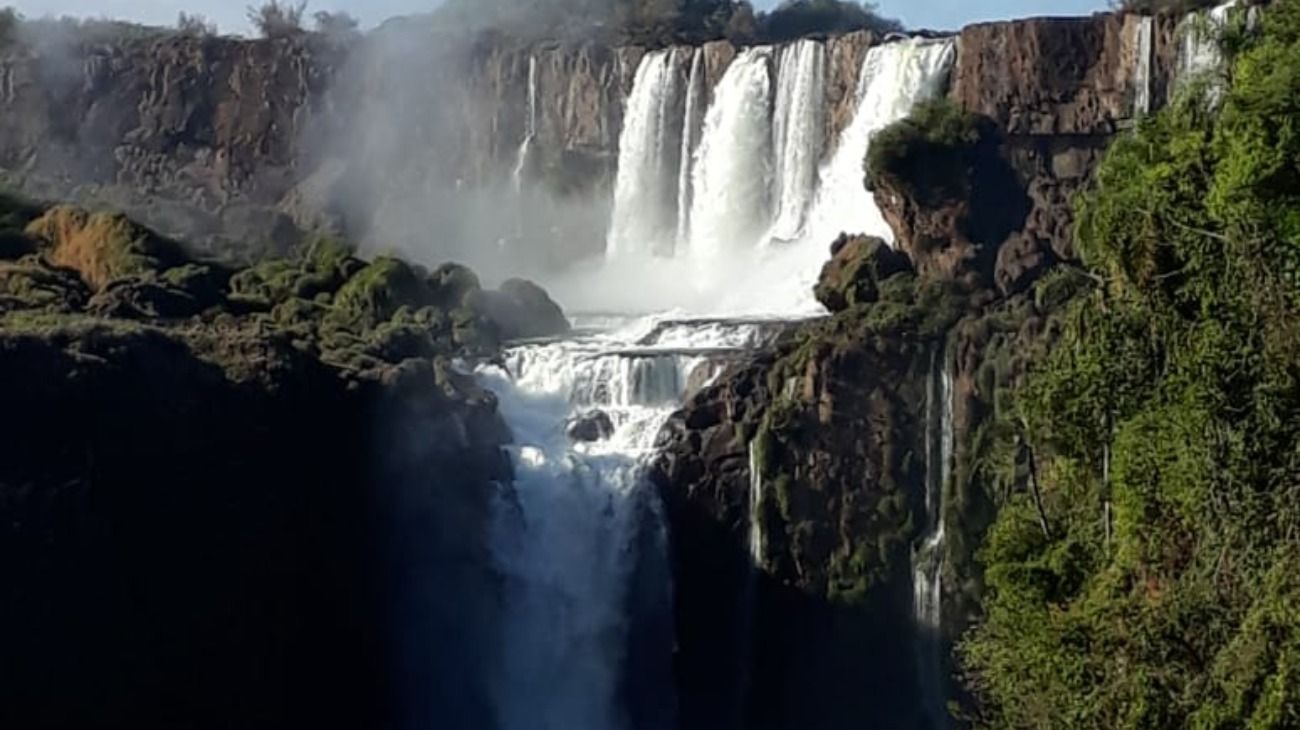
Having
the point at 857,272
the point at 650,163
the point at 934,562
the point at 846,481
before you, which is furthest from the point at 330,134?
the point at 934,562

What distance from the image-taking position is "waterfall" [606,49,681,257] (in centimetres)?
6806

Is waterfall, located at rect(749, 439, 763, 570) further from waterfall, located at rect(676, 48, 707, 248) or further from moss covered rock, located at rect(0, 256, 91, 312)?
waterfall, located at rect(676, 48, 707, 248)

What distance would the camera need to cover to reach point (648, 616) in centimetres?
4959

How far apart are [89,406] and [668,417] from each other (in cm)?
1348

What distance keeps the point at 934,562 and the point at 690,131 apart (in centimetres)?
2235

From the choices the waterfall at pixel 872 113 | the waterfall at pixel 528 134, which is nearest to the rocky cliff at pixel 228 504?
the waterfall at pixel 872 113

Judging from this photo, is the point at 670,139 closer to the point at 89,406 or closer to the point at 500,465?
the point at 500,465

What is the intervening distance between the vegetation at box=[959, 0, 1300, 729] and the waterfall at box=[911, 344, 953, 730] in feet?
50.7

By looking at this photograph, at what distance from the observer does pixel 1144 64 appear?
51.9 meters

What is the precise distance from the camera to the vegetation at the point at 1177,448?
2530cm

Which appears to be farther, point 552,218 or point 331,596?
point 552,218

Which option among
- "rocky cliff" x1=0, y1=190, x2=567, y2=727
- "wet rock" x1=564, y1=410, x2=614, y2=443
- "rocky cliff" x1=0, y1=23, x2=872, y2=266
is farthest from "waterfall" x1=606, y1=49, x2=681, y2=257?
"wet rock" x1=564, y1=410, x2=614, y2=443

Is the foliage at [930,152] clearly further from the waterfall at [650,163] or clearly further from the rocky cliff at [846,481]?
the waterfall at [650,163]

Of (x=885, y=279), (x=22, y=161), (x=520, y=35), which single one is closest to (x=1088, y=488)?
(x=885, y=279)
